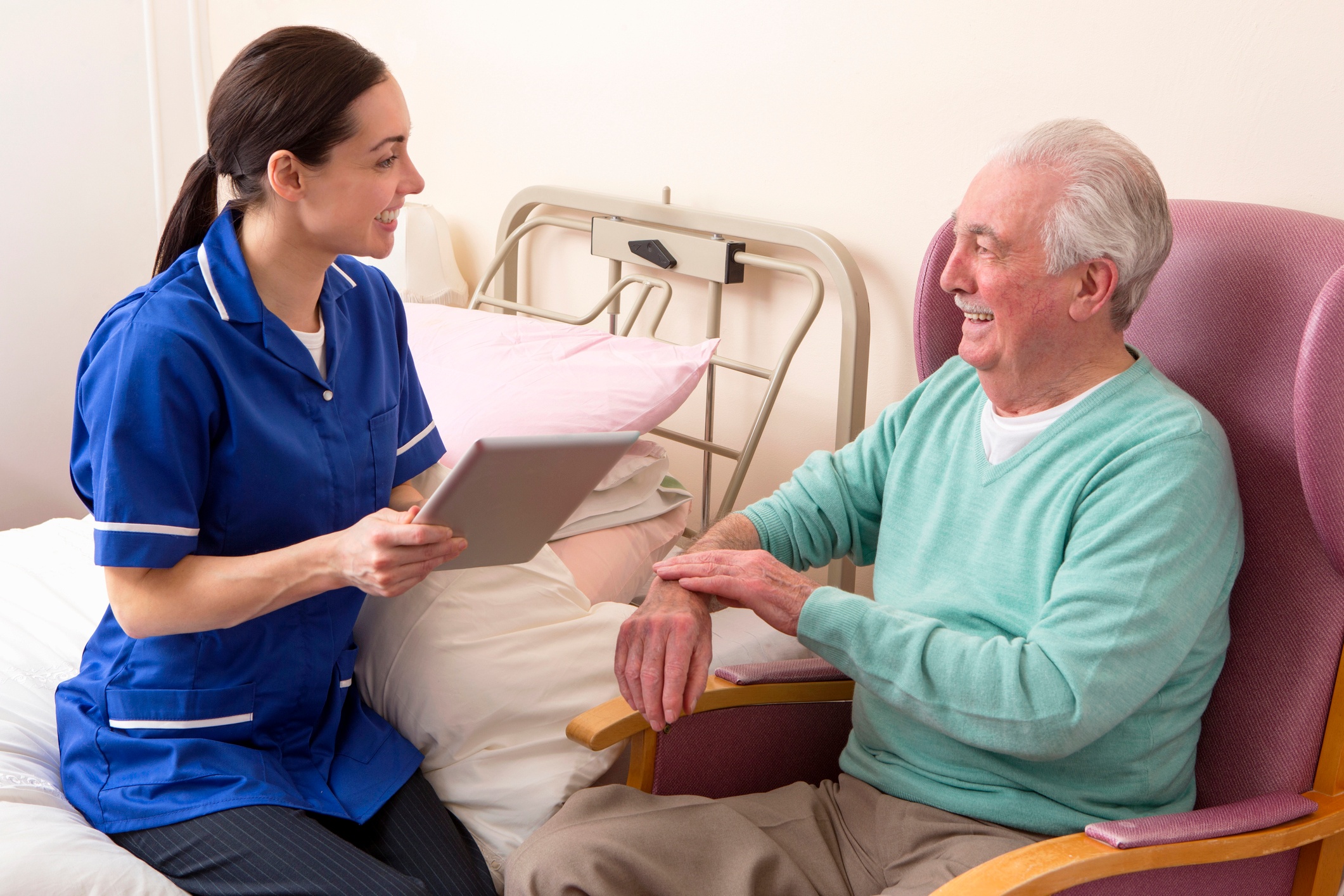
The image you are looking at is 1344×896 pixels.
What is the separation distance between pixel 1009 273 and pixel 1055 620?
0.40 m

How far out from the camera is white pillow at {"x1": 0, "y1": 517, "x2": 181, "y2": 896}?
1047 millimetres

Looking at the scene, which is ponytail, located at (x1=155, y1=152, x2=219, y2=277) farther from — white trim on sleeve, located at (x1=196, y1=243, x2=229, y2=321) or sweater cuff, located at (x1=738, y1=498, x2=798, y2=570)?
sweater cuff, located at (x1=738, y1=498, x2=798, y2=570)

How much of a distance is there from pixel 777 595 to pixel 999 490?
29 centimetres

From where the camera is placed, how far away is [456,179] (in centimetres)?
267

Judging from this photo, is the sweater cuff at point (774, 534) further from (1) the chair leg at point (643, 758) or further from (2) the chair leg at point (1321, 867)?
(2) the chair leg at point (1321, 867)

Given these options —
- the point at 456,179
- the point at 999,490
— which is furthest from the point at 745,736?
the point at 456,179

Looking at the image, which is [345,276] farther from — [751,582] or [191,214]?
[751,582]

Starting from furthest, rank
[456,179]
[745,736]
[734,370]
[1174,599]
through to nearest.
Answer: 1. [456,179]
2. [734,370]
3. [745,736]
4. [1174,599]

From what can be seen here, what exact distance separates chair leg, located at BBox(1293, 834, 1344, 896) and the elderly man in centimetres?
13

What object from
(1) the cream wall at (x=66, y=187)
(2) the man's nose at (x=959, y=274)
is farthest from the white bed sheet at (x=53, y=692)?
(1) the cream wall at (x=66, y=187)

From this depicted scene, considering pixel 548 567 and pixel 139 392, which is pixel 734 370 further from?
pixel 139 392

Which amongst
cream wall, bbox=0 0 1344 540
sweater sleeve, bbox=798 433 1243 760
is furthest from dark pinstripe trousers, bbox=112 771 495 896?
cream wall, bbox=0 0 1344 540

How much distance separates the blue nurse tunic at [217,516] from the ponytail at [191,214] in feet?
0.33

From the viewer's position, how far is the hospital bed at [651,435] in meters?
1.10
